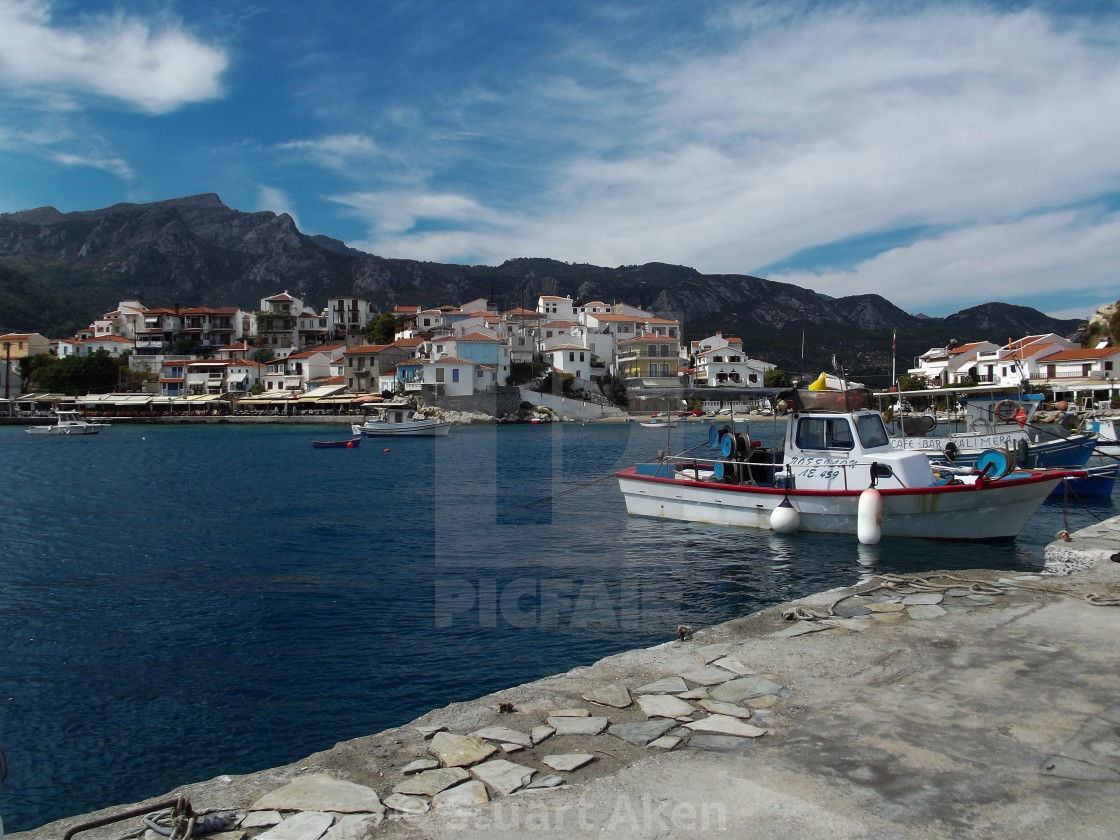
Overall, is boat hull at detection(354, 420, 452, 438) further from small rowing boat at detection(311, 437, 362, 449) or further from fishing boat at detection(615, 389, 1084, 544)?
fishing boat at detection(615, 389, 1084, 544)

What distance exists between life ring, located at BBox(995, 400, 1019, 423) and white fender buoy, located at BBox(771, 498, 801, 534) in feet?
43.5

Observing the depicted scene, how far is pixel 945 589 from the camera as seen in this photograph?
8984 mm

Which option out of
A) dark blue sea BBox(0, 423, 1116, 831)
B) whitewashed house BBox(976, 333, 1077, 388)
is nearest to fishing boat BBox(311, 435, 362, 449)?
dark blue sea BBox(0, 423, 1116, 831)

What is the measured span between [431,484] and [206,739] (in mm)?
22171

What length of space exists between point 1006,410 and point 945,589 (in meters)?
21.3

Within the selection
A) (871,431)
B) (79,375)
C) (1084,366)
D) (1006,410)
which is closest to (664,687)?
(871,431)

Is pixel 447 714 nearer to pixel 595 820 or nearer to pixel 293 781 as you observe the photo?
pixel 293 781

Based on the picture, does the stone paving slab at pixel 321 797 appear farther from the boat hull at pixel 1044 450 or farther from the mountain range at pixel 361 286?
the mountain range at pixel 361 286

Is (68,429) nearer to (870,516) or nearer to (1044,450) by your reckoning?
(870,516)

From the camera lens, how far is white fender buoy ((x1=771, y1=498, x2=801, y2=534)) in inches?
664

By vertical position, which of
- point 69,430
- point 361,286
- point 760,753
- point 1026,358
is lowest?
point 760,753

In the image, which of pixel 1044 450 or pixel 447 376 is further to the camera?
pixel 447 376

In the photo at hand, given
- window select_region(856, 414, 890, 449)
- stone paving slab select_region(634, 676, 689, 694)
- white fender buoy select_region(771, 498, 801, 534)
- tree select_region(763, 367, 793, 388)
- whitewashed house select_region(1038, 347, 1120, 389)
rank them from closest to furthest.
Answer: stone paving slab select_region(634, 676, 689, 694) < window select_region(856, 414, 890, 449) < white fender buoy select_region(771, 498, 801, 534) < whitewashed house select_region(1038, 347, 1120, 389) < tree select_region(763, 367, 793, 388)

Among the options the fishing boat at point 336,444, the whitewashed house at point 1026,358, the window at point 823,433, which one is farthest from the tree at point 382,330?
the window at point 823,433
